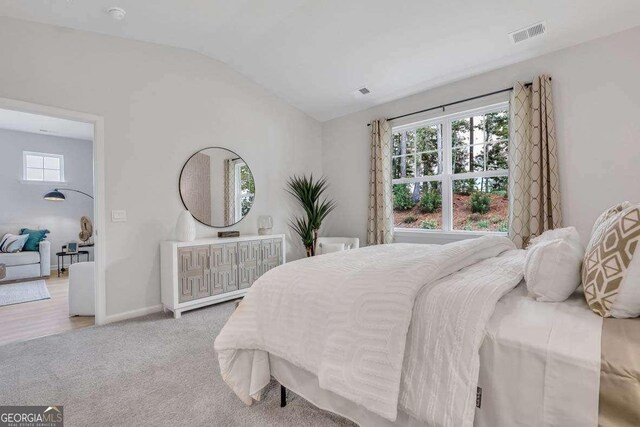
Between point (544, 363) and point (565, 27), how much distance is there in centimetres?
310

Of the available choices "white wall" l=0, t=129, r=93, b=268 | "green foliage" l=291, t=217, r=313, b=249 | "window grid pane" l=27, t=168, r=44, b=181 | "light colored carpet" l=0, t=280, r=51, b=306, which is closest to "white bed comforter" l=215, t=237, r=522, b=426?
"green foliage" l=291, t=217, r=313, b=249

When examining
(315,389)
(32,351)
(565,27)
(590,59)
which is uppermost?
(565,27)

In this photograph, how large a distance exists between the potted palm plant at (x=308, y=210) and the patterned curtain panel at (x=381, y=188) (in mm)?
774

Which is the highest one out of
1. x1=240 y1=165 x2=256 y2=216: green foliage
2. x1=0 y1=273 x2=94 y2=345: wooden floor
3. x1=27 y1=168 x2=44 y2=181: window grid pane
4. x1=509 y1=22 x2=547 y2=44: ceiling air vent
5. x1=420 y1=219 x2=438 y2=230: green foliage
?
x1=509 y1=22 x2=547 y2=44: ceiling air vent

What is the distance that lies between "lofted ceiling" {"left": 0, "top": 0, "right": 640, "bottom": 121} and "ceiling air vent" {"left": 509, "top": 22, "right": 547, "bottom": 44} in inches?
2.2

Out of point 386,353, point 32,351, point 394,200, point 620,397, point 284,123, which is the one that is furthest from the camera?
point 284,123

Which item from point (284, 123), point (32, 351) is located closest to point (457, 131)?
point (284, 123)

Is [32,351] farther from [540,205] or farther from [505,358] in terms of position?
[540,205]

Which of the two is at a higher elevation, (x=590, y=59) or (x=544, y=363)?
(x=590, y=59)

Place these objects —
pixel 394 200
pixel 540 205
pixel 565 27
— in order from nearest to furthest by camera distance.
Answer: pixel 565 27 → pixel 540 205 → pixel 394 200

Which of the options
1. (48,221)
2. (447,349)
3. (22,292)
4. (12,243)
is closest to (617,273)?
(447,349)

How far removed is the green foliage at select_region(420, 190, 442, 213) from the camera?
3.82m

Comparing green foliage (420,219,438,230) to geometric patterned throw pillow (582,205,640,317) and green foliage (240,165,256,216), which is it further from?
geometric patterned throw pillow (582,205,640,317)

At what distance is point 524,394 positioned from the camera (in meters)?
0.91
